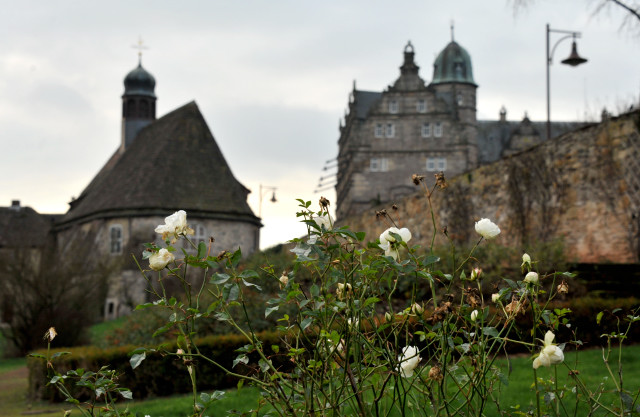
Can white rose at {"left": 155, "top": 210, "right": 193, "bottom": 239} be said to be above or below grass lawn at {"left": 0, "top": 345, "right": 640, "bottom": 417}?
above

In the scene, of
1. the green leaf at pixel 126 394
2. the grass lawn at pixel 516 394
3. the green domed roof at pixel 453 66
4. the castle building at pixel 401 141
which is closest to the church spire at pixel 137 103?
the castle building at pixel 401 141

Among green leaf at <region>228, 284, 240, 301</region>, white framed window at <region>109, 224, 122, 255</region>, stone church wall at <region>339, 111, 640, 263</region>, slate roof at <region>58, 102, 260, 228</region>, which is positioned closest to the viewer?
green leaf at <region>228, 284, 240, 301</region>

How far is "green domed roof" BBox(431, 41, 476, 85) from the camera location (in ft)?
205

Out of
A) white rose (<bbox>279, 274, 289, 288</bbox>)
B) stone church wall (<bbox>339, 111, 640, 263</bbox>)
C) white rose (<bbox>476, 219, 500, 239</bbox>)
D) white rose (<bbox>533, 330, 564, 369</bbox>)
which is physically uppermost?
stone church wall (<bbox>339, 111, 640, 263</bbox>)

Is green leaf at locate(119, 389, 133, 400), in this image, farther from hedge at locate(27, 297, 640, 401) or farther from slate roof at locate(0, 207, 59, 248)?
slate roof at locate(0, 207, 59, 248)

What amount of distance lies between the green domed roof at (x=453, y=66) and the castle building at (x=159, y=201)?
2723 cm

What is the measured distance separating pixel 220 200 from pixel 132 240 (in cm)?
410

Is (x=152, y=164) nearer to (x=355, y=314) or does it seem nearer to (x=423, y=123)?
(x=423, y=123)

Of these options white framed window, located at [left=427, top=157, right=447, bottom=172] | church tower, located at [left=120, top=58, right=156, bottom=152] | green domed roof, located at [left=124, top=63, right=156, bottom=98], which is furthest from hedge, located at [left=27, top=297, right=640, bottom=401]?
white framed window, located at [left=427, top=157, right=447, bottom=172]

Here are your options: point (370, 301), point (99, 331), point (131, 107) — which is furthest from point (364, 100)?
point (370, 301)

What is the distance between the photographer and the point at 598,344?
10109 mm

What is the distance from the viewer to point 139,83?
4750cm

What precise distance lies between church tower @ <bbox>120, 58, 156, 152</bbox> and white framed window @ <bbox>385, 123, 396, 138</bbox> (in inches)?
612

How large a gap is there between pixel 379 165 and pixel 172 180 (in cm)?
2131
